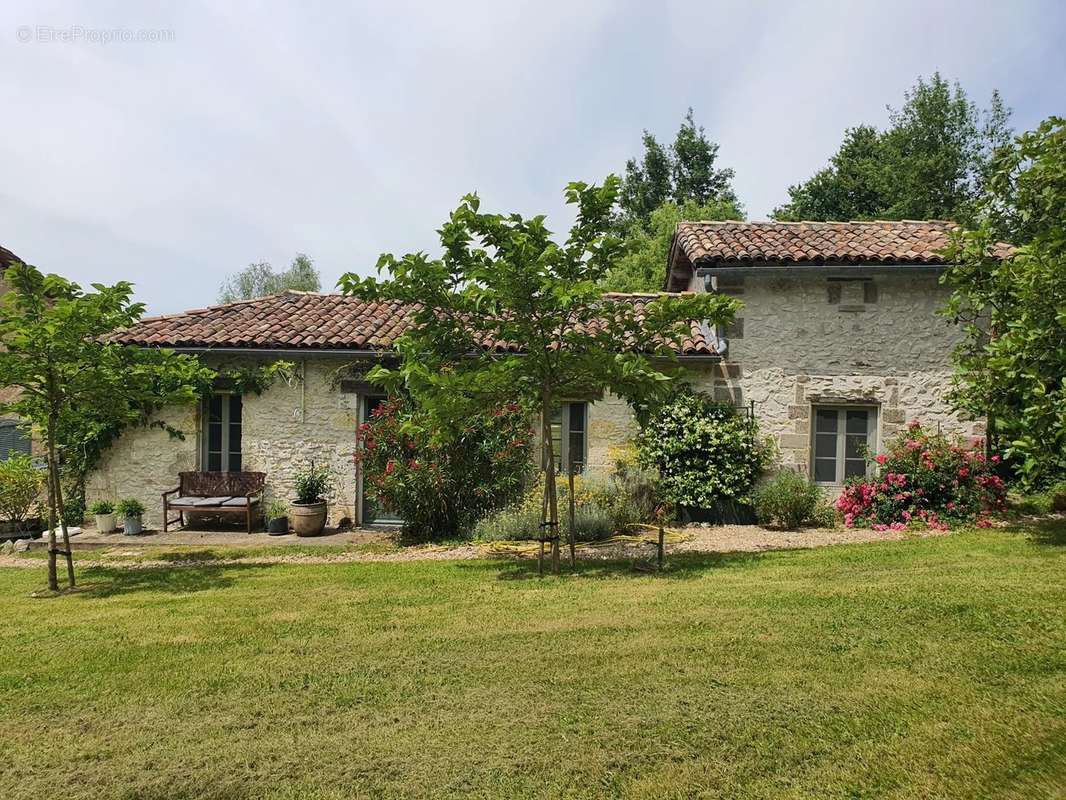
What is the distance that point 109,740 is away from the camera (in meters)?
3.51

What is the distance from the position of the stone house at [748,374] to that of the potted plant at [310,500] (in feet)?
0.70

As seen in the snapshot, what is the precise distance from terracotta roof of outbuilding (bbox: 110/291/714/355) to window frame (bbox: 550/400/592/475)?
1.40 m

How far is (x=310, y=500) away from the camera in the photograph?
1040cm

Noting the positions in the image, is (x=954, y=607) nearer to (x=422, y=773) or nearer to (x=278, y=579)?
(x=422, y=773)

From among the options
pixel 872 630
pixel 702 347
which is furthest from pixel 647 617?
pixel 702 347

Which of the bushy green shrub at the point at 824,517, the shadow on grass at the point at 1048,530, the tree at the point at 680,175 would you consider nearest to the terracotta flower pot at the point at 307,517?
the bushy green shrub at the point at 824,517

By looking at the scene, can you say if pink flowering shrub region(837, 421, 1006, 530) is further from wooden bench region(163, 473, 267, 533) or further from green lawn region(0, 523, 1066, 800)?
wooden bench region(163, 473, 267, 533)

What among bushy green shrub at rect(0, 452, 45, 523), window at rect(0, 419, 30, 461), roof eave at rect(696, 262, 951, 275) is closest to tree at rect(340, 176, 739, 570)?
roof eave at rect(696, 262, 951, 275)

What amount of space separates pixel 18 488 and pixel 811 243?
1353cm

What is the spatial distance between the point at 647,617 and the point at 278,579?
4.35 metres

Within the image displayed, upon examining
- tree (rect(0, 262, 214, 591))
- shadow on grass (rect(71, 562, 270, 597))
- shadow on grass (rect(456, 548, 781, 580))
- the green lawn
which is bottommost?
shadow on grass (rect(71, 562, 270, 597))

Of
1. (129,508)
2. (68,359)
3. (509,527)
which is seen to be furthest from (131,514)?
(509,527)

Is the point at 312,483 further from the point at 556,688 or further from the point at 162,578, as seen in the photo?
the point at 556,688

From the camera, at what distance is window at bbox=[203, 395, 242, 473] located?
Answer: 11.0 m
